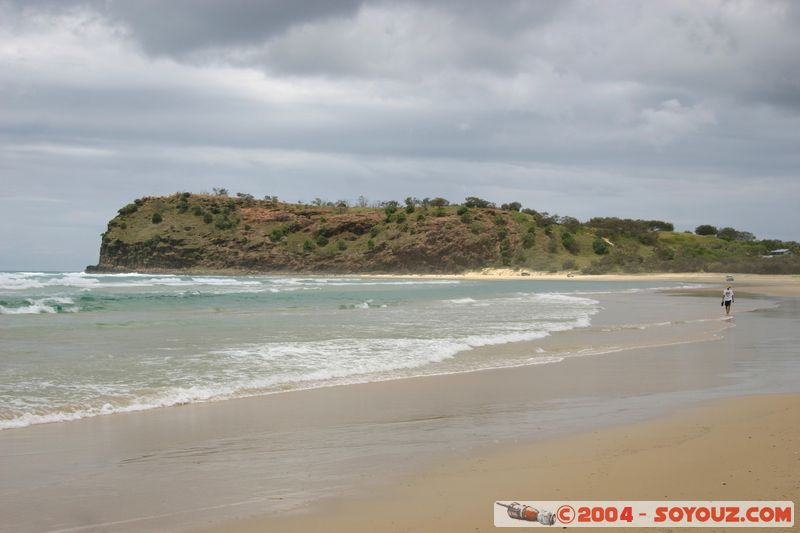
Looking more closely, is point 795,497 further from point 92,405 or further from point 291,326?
point 291,326

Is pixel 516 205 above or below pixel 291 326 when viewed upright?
above

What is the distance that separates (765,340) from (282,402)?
11393 mm

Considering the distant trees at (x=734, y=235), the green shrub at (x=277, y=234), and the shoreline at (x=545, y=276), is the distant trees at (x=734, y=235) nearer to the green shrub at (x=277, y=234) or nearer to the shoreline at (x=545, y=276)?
the shoreline at (x=545, y=276)

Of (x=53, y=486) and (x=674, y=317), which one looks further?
(x=674, y=317)

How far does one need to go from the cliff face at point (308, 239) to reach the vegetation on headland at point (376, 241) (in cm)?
13

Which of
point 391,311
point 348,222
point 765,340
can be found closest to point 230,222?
point 348,222

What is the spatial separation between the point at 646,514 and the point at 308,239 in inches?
3379

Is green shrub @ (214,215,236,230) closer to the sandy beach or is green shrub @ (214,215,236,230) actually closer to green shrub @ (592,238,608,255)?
green shrub @ (592,238,608,255)

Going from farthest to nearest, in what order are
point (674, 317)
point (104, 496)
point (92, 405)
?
point (674, 317) < point (92, 405) < point (104, 496)

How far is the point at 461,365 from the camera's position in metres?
11.1

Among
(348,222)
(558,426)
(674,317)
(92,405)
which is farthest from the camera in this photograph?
(348,222)

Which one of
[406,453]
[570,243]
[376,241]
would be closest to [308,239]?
[376,241]

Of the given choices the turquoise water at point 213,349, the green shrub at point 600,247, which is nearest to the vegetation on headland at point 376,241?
the green shrub at point 600,247

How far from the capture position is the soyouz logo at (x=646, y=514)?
3.81m
